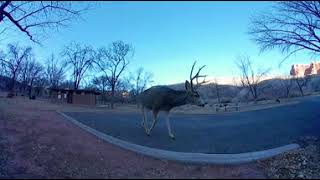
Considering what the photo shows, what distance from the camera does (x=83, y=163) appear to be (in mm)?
12570

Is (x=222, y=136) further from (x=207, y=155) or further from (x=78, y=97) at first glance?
(x=78, y=97)

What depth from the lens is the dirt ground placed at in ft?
37.1

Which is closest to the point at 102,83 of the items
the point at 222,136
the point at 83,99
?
the point at 83,99

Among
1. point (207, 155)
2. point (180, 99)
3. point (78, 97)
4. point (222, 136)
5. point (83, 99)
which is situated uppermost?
point (78, 97)

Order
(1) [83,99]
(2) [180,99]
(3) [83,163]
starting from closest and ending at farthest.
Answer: (3) [83,163]
(2) [180,99]
(1) [83,99]

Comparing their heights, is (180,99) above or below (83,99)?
below

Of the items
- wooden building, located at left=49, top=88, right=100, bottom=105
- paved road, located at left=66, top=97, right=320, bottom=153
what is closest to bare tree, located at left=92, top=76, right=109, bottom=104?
wooden building, located at left=49, top=88, right=100, bottom=105

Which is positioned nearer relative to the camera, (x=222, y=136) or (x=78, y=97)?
(x=222, y=136)

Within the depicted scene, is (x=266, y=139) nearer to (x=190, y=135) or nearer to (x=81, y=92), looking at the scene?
(x=190, y=135)

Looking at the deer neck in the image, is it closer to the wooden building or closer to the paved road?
the paved road

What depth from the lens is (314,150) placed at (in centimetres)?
1463

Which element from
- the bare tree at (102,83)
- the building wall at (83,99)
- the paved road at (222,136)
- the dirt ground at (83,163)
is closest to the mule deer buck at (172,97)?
the paved road at (222,136)

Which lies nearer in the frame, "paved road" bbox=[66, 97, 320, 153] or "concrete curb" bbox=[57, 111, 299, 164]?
"concrete curb" bbox=[57, 111, 299, 164]

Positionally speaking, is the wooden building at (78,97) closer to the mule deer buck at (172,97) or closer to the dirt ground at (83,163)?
the dirt ground at (83,163)
